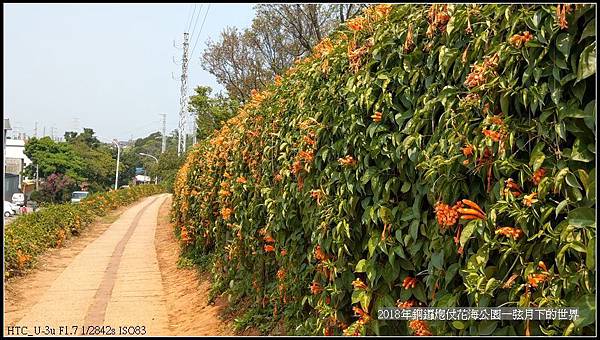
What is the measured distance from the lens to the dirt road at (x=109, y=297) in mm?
5254

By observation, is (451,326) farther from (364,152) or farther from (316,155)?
(316,155)

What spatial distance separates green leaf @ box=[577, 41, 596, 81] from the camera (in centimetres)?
148

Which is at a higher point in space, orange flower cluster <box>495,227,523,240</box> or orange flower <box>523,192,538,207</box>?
orange flower <box>523,192,538,207</box>

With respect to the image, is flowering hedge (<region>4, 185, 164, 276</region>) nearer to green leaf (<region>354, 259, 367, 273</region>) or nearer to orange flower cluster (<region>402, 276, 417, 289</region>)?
green leaf (<region>354, 259, 367, 273</region>)

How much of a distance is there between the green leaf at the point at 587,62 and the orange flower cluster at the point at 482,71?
0.29m

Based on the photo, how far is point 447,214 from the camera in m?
1.83

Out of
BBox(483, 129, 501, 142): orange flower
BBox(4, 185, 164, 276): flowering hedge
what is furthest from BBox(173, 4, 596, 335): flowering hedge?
BBox(4, 185, 164, 276): flowering hedge

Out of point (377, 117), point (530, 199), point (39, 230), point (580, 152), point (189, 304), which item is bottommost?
point (189, 304)

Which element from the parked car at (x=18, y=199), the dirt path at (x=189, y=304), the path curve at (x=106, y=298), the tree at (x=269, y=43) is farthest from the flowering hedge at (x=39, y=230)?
the tree at (x=269, y=43)

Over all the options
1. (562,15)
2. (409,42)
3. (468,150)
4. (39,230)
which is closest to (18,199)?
(39,230)

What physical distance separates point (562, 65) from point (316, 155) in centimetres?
171

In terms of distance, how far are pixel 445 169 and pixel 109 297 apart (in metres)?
5.74

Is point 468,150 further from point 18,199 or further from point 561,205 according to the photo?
point 18,199

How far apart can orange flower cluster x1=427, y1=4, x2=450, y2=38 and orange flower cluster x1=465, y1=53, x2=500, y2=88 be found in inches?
14.3
